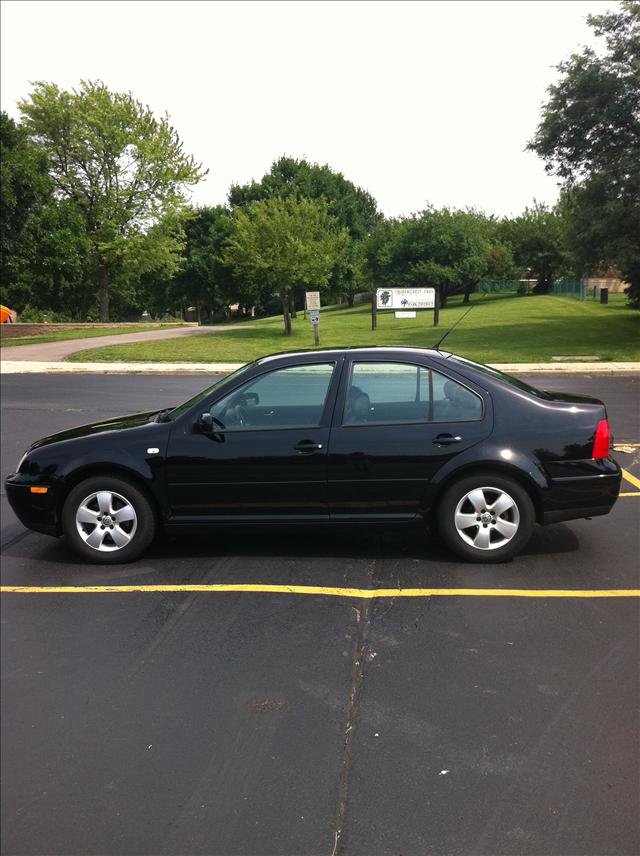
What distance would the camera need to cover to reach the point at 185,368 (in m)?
19.9

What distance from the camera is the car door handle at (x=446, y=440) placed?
5.01 m

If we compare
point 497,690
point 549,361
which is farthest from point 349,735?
point 549,361

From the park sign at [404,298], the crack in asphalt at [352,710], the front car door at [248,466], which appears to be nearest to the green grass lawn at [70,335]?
the park sign at [404,298]

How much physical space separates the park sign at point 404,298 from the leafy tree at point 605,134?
7.01 m

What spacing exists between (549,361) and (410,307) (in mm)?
11694

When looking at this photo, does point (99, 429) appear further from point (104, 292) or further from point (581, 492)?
point (104, 292)

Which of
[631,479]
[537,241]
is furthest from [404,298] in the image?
[537,241]

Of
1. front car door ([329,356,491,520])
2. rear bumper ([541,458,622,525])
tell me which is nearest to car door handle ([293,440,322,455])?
front car door ([329,356,491,520])

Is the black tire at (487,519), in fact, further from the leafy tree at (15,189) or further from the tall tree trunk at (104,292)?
the tall tree trunk at (104,292)

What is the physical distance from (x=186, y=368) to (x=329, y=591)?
15.9 meters

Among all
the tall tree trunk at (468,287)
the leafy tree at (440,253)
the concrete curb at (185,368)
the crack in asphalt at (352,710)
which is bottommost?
the crack in asphalt at (352,710)

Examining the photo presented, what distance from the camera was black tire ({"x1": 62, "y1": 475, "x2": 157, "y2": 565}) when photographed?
5121 mm

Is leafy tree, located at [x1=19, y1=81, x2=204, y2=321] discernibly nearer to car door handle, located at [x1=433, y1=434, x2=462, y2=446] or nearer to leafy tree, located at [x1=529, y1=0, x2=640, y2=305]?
leafy tree, located at [x1=529, y1=0, x2=640, y2=305]

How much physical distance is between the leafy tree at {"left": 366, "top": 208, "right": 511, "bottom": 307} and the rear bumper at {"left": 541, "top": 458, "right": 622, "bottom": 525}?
1879 inches
